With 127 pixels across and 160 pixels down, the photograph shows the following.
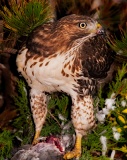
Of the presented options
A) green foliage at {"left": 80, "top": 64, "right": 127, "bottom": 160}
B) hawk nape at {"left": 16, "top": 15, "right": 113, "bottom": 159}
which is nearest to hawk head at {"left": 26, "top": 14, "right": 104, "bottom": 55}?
hawk nape at {"left": 16, "top": 15, "right": 113, "bottom": 159}

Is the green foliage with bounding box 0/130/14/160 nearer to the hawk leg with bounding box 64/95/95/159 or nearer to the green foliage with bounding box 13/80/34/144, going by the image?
the green foliage with bounding box 13/80/34/144

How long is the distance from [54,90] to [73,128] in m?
0.20

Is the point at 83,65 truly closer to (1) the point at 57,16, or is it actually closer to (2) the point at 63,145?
(2) the point at 63,145

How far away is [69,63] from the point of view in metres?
1.23

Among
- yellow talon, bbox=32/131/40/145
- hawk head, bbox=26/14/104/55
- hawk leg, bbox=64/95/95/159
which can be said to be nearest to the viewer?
hawk head, bbox=26/14/104/55

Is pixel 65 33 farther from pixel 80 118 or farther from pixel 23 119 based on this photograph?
pixel 23 119

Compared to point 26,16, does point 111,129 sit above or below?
below

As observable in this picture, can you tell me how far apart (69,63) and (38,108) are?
9.6 inches

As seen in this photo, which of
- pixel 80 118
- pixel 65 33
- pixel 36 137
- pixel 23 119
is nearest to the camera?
pixel 65 33

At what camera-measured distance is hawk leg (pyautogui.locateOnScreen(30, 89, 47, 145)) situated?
4.51 feet

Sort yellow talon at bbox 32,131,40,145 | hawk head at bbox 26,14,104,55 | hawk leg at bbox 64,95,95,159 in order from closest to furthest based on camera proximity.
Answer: hawk head at bbox 26,14,104,55 → hawk leg at bbox 64,95,95,159 → yellow talon at bbox 32,131,40,145

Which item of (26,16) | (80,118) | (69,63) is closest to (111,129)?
(80,118)

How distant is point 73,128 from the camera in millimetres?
1469

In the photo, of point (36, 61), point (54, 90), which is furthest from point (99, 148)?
point (36, 61)
